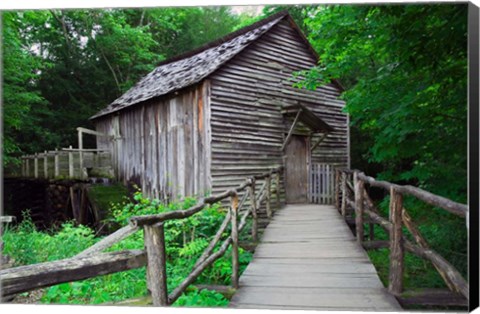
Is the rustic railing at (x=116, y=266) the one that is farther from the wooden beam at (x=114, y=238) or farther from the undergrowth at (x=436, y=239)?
the undergrowth at (x=436, y=239)

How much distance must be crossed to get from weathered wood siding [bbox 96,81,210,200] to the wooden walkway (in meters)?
2.47

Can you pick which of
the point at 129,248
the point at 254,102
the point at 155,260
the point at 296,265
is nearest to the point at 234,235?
the point at 296,265

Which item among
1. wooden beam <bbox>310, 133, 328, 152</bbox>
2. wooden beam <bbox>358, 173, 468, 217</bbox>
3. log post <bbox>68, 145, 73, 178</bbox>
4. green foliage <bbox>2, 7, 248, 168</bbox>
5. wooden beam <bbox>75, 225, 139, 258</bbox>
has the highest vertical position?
green foliage <bbox>2, 7, 248, 168</bbox>

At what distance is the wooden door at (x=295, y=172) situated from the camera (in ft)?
29.5

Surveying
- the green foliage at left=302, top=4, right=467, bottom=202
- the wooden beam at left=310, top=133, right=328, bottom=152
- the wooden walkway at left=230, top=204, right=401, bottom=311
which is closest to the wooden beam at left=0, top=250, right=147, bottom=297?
the wooden walkway at left=230, top=204, right=401, bottom=311

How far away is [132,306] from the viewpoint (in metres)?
2.12

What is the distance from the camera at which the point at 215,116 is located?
736cm

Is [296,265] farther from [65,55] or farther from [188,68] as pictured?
[188,68]

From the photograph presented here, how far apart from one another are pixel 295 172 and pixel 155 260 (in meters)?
7.29

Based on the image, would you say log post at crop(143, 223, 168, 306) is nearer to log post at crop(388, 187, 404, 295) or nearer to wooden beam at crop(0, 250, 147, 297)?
wooden beam at crop(0, 250, 147, 297)

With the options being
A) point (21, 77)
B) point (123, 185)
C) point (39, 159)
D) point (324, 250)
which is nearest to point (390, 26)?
point (324, 250)

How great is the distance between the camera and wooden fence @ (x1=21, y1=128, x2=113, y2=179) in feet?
15.2

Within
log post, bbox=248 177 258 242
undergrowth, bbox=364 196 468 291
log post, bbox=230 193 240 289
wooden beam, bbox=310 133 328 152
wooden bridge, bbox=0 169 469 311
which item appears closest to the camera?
wooden bridge, bbox=0 169 469 311

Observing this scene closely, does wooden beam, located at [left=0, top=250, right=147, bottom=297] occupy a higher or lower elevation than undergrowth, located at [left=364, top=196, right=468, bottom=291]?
higher
